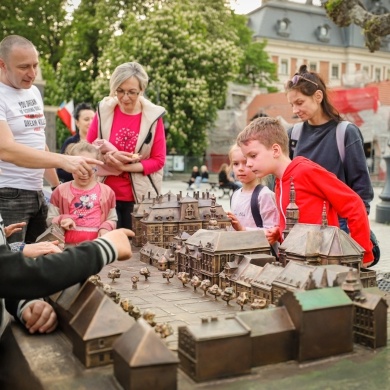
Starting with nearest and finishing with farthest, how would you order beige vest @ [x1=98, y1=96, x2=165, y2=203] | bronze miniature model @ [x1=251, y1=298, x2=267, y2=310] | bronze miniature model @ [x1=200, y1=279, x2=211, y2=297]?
bronze miniature model @ [x1=251, y1=298, x2=267, y2=310] < bronze miniature model @ [x1=200, y1=279, x2=211, y2=297] < beige vest @ [x1=98, y1=96, x2=165, y2=203]

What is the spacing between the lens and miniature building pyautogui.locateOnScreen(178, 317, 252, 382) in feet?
5.83

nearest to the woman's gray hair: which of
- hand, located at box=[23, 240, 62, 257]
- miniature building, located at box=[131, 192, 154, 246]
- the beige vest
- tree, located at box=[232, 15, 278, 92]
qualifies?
the beige vest

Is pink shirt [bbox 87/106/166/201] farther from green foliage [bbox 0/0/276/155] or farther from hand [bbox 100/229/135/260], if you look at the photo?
green foliage [bbox 0/0/276/155]

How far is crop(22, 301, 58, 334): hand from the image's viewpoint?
2.31m

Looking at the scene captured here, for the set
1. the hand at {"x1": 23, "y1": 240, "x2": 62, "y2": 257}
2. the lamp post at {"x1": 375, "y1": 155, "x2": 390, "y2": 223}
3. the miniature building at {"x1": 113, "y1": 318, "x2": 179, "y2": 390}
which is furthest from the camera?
the lamp post at {"x1": 375, "y1": 155, "x2": 390, "y2": 223}

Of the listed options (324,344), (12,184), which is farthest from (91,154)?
(324,344)

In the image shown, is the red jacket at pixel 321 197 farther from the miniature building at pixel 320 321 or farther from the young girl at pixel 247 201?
the miniature building at pixel 320 321

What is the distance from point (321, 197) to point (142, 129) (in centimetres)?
210

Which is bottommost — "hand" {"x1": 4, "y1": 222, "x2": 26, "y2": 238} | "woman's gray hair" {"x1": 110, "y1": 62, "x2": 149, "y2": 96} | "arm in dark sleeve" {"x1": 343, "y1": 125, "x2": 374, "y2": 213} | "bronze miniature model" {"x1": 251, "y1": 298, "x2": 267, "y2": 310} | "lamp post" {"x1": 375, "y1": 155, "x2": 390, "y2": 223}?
"lamp post" {"x1": 375, "y1": 155, "x2": 390, "y2": 223}

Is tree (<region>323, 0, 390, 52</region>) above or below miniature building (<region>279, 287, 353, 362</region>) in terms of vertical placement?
above

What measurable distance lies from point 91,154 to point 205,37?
1165 inches

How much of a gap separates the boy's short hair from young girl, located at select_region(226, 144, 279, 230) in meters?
0.68

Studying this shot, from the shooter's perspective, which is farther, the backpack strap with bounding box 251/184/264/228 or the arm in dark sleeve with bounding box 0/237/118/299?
the backpack strap with bounding box 251/184/264/228

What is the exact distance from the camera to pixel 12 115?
13.2 ft
